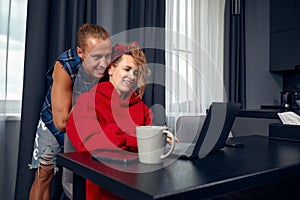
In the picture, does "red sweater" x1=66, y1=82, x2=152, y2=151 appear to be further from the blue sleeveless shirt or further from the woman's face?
the blue sleeveless shirt

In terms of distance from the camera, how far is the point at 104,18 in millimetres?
2492

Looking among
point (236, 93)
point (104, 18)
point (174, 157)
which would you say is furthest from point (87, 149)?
point (236, 93)

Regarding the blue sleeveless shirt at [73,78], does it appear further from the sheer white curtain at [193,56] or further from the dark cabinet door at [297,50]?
the dark cabinet door at [297,50]

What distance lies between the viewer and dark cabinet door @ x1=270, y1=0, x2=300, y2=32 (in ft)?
12.8

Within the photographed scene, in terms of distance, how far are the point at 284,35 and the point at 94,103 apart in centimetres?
379

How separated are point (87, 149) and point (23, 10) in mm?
1622

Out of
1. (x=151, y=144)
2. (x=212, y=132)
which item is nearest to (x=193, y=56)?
(x=212, y=132)

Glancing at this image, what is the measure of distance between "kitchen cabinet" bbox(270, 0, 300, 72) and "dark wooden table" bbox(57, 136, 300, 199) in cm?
344

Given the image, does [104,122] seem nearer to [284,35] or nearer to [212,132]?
[212,132]

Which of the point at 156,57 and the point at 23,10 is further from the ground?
the point at 23,10

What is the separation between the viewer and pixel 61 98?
1454 millimetres

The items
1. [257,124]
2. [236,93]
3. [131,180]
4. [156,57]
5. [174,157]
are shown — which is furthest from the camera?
[236,93]

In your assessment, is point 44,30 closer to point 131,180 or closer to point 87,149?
point 87,149

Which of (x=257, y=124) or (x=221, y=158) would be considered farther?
(x=257, y=124)
